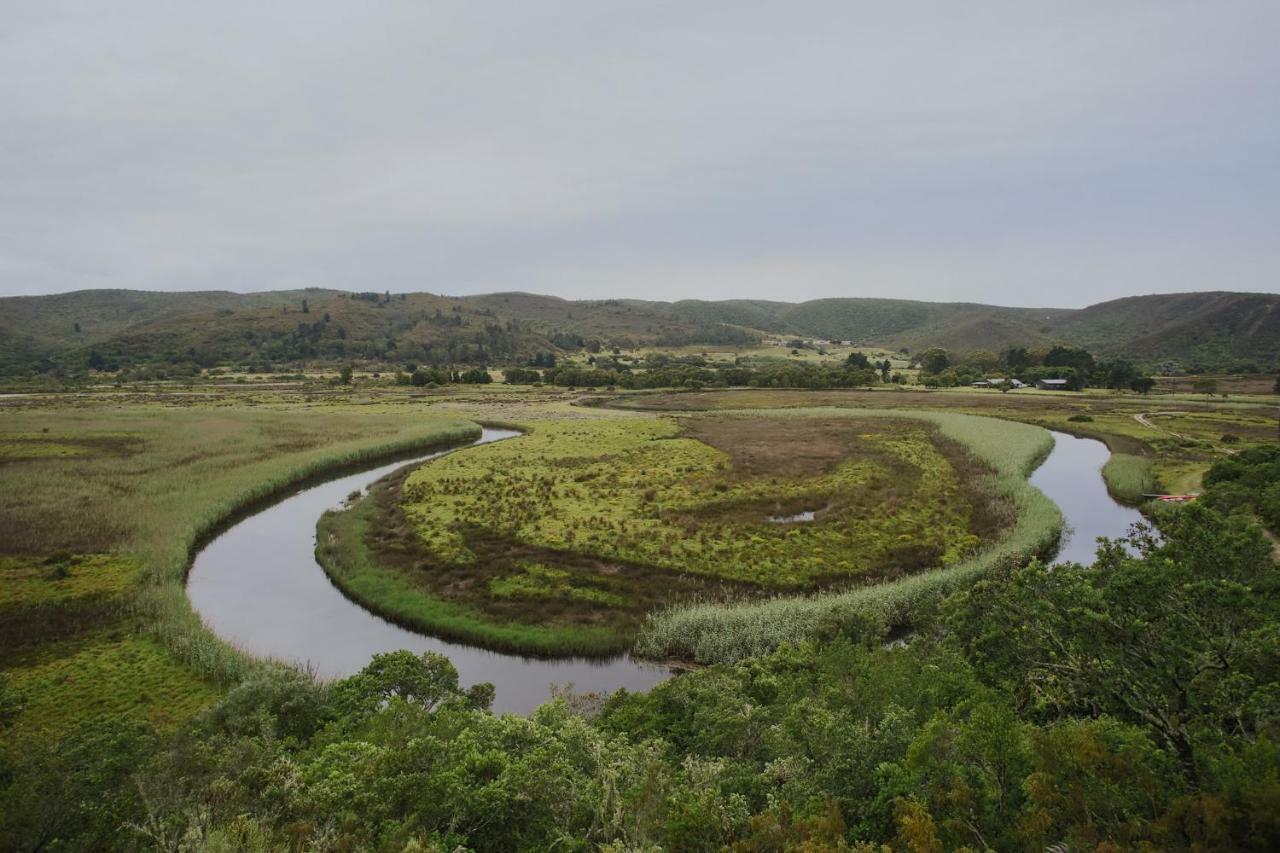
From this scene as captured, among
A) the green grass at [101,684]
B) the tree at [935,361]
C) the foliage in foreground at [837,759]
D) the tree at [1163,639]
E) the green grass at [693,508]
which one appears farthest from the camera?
the tree at [935,361]

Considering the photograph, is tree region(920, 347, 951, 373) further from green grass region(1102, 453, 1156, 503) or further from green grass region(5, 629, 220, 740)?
green grass region(5, 629, 220, 740)

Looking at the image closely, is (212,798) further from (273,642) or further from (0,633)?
(0,633)

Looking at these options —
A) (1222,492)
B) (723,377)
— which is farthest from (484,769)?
(723,377)

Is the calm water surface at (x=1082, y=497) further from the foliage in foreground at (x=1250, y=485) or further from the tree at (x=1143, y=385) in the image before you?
the tree at (x=1143, y=385)

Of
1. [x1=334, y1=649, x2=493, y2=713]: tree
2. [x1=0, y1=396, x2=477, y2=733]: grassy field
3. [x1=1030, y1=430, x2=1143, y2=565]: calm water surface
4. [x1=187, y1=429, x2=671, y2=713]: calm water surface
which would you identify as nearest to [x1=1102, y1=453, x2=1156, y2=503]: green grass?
[x1=1030, y1=430, x2=1143, y2=565]: calm water surface

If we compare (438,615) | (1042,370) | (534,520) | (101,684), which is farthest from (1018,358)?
(101,684)

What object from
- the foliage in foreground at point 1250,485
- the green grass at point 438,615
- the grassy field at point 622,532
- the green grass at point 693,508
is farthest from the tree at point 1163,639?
the foliage in foreground at point 1250,485
